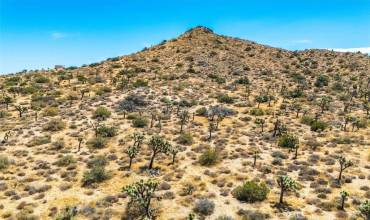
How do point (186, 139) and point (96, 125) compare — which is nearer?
point (186, 139)

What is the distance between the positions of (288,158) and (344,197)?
12.8m

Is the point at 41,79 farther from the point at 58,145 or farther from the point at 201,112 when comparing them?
the point at 201,112

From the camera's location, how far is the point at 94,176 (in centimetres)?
3944

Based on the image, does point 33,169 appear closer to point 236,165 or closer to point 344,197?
point 236,165

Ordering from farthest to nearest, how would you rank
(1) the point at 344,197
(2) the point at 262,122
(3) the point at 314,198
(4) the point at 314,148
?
(2) the point at 262,122, (4) the point at 314,148, (3) the point at 314,198, (1) the point at 344,197

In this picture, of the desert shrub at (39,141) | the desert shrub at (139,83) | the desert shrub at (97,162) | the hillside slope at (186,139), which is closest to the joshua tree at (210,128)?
the hillside slope at (186,139)

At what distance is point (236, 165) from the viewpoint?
143ft

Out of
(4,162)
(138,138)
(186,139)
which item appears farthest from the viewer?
(186,139)

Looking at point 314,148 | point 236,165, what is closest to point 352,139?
point 314,148

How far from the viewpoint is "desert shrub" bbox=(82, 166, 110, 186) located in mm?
39219

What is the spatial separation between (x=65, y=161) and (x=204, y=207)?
736 inches

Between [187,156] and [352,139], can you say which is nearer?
[187,156]

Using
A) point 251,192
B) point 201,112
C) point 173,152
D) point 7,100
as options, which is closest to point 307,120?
point 201,112

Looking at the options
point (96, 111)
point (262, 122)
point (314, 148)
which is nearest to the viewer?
point (314, 148)
